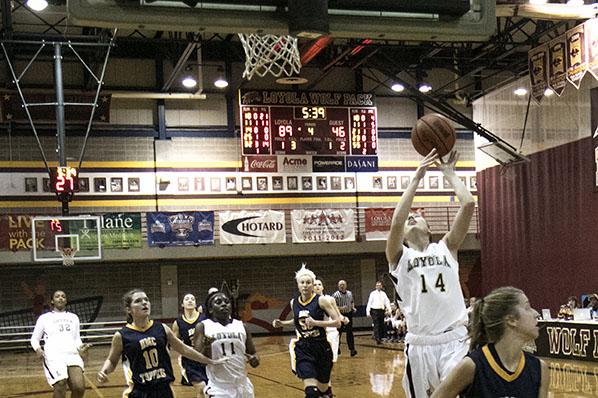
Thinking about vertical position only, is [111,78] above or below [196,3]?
above

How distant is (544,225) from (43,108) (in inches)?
530

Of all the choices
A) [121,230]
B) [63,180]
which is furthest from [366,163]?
[63,180]

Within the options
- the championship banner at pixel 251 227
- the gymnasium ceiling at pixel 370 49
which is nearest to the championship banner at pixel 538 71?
the gymnasium ceiling at pixel 370 49

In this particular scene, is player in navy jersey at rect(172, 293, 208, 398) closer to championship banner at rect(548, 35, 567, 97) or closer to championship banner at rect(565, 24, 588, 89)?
championship banner at rect(565, 24, 588, 89)

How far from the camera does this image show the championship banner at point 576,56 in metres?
16.9

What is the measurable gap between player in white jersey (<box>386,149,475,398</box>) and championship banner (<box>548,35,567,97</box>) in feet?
43.5

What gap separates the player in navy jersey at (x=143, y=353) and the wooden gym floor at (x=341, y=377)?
5.24 metres

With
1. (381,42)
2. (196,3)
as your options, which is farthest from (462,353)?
(381,42)

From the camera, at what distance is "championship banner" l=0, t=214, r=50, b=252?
20283mm

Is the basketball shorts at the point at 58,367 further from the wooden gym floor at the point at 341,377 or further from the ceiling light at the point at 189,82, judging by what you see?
the ceiling light at the point at 189,82

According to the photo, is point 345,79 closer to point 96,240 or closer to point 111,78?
point 111,78

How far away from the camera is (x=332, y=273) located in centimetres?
2619

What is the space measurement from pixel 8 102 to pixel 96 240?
516 cm

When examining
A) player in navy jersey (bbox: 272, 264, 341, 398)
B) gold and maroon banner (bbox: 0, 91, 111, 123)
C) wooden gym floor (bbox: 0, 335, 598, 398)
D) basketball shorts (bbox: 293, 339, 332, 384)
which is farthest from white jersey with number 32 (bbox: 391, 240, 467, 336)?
gold and maroon banner (bbox: 0, 91, 111, 123)
